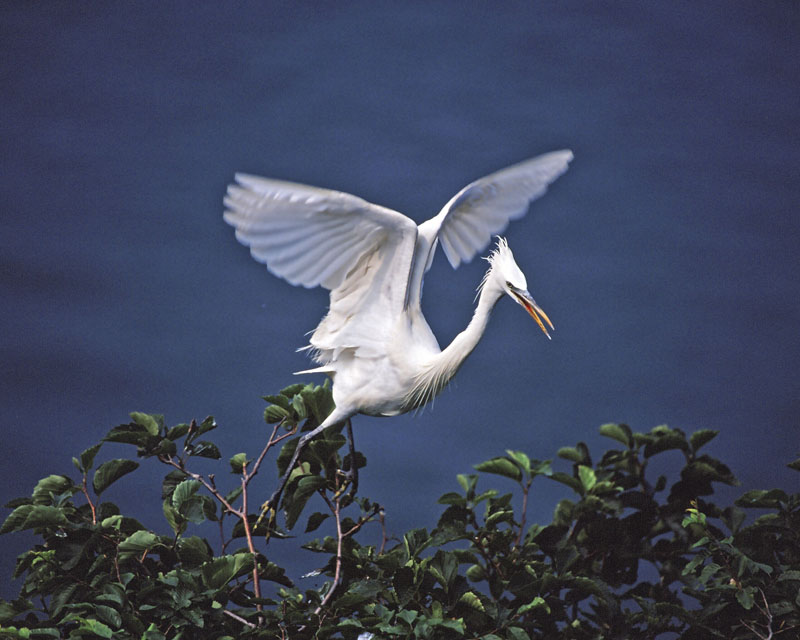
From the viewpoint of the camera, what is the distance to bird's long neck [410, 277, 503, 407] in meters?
1.93

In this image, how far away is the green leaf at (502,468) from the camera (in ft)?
5.90

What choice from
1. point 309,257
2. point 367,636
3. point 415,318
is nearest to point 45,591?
point 367,636

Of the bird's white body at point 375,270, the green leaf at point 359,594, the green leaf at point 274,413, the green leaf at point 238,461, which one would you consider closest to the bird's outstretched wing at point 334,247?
the bird's white body at point 375,270

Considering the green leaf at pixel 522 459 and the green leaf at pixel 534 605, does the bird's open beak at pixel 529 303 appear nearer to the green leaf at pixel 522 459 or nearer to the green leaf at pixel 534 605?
the green leaf at pixel 522 459

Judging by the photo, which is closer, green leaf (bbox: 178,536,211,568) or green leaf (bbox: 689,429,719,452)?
green leaf (bbox: 178,536,211,568)

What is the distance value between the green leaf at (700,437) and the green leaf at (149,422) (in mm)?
1086

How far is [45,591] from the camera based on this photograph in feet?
5.16

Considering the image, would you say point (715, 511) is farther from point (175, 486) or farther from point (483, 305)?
point (175, 486)

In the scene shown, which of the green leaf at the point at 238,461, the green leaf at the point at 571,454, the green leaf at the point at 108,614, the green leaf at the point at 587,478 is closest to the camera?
the green leaf at the point at 108,614

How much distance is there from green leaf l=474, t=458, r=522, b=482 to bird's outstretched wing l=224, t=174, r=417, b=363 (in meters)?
0.36

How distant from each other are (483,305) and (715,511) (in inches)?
24.9

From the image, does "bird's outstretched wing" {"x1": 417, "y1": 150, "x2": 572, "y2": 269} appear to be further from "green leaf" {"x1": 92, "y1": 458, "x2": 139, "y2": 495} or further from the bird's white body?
"green leaf" {"x1": 92, "y1": 458, "x2": 139, "y2": 495}

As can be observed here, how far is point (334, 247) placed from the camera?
1.91 m

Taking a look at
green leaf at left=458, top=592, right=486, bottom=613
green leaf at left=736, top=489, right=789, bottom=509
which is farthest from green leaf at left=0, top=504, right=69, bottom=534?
green leaf at left=736, top=489, right=789, bottom=509
